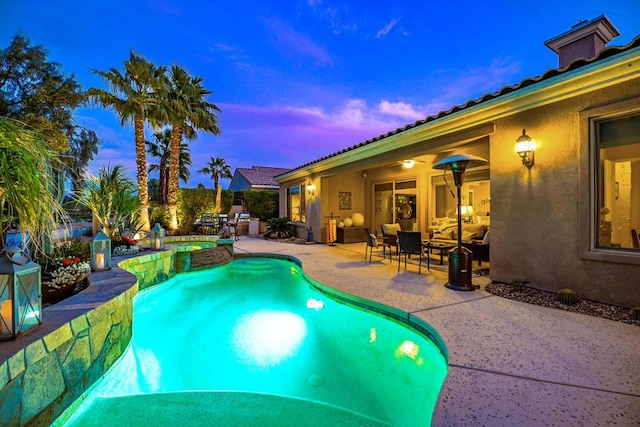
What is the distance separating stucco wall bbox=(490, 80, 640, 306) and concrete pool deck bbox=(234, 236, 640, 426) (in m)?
0.75

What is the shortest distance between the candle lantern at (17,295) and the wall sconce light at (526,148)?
6255mm

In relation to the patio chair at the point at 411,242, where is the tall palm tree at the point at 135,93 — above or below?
above

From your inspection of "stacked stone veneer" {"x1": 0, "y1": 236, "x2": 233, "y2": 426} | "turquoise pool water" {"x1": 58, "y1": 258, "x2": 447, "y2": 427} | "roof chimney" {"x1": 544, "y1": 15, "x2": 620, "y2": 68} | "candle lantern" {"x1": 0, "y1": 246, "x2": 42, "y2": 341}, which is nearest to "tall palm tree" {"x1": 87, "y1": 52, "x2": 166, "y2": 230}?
"turquoise pool water" {"x1": 58, "y1": 258, "x2": 447, "y2": 427}

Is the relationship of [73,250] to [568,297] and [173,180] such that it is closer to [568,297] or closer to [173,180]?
[568,297]

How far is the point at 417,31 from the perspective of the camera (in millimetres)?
20203

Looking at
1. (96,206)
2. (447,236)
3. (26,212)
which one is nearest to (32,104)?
(96,206)

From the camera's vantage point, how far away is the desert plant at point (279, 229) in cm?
1454

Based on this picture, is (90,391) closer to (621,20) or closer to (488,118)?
(488,118)

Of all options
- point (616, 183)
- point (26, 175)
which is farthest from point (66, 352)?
point (616, 183)

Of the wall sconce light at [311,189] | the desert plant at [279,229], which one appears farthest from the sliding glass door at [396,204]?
the desert plant at [279,229]

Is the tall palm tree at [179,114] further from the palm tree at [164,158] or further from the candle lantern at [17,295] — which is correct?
the candle lantern at [17,295]

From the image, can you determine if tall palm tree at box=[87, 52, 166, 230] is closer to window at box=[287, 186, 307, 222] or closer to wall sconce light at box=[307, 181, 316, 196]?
window at box=[287, 186, 307, 222]

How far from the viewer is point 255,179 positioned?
2661 cm

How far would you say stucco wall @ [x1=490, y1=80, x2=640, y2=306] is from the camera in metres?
4.17
